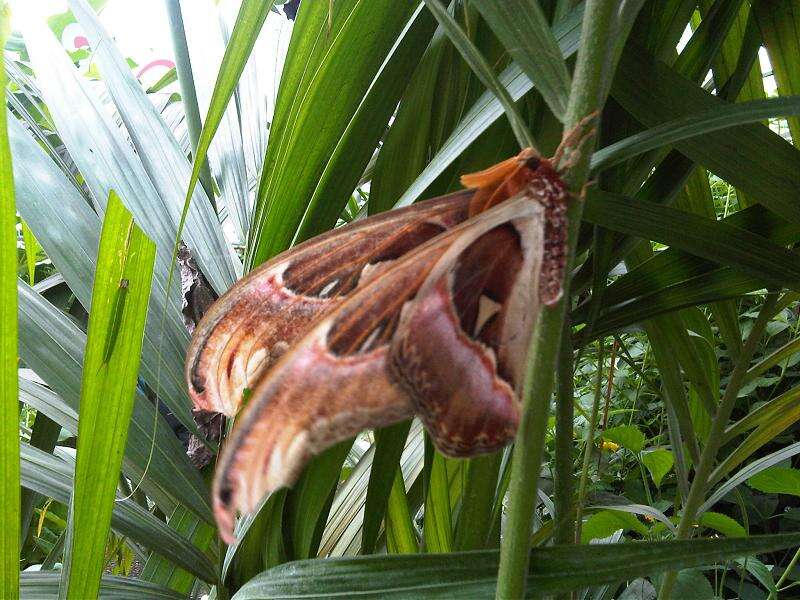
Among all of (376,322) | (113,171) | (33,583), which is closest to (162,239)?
(113,171)

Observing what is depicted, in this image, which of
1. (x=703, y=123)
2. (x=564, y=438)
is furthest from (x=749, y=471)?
(x=703, y=123)

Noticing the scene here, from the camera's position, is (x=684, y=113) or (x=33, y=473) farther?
(x=33, y=473)

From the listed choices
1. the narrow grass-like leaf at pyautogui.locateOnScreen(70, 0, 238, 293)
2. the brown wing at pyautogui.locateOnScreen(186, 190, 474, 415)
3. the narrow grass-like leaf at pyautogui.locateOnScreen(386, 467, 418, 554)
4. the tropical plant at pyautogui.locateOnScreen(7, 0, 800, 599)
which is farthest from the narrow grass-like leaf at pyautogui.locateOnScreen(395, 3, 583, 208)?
the narrow grass-like leaf at pyautogui.locateOnScreen(386, 467, 418, 554)

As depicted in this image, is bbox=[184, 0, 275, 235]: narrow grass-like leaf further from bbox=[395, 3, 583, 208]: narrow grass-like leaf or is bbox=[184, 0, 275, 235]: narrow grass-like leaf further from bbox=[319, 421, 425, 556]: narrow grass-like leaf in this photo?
bbox=[319, 421, 425, 556]: narrow grass-like leaf

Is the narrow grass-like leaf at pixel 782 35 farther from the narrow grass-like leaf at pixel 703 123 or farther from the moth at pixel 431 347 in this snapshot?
the moth at pixel 431 347

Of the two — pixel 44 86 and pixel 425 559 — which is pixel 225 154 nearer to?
pixel 44 86
